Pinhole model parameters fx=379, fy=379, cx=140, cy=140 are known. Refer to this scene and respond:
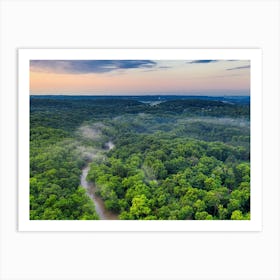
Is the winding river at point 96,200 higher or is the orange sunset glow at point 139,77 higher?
the orange sunset glow at point 139,77

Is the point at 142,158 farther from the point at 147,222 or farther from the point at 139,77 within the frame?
the point at 139,77

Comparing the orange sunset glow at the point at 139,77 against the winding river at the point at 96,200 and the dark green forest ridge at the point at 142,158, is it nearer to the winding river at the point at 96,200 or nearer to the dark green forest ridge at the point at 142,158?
the dark green forest ridge at the point at 142,158

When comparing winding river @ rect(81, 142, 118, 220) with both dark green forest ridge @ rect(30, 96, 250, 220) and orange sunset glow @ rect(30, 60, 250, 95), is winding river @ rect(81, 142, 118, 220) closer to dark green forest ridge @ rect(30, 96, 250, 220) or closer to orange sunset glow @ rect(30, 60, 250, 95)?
dark green forest ridge @ rect(30, 96, 250, 220)

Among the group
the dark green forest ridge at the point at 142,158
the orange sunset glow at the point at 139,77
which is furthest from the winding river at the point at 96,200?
the orange sunset glow at the point at 139,77

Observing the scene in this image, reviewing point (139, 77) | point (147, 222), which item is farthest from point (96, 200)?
point (139, 77)

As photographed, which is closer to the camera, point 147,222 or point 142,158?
point 147,222
